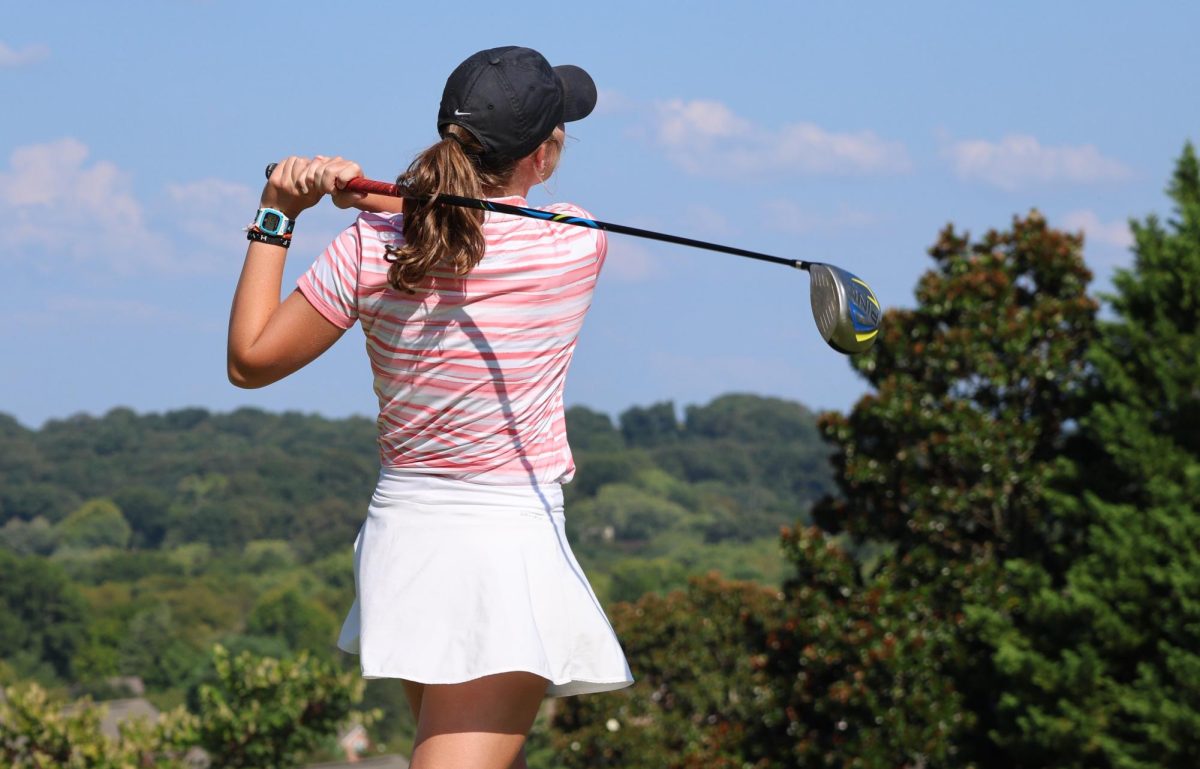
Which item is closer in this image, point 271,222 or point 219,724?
point 271,222

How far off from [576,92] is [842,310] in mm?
635

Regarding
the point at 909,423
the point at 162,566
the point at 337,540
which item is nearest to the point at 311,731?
the point at 909,423

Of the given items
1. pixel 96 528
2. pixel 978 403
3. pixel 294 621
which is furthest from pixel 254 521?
pixel 978 403

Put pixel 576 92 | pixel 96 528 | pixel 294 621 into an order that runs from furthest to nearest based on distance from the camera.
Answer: pixel 96 528 < pixel 294 621 < pixel 576 92

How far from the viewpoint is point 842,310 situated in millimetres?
2736

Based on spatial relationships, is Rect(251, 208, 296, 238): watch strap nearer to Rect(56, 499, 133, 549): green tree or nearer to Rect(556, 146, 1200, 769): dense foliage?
Rect(556, 146, 1200, 769): dense foliage

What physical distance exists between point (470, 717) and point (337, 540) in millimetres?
114804

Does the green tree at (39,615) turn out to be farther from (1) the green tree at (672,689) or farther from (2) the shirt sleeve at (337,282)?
(2) the shirt sleeve at (337,282)

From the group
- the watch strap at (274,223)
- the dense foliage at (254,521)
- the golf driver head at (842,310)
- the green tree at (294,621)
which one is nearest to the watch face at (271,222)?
the watch strap at (274,223)

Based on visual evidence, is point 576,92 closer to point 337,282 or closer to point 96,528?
point 337,282

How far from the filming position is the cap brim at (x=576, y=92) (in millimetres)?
2873

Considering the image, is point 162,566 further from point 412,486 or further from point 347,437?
point 412,486

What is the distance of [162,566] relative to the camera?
102562mm

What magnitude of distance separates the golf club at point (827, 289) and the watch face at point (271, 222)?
10cm
